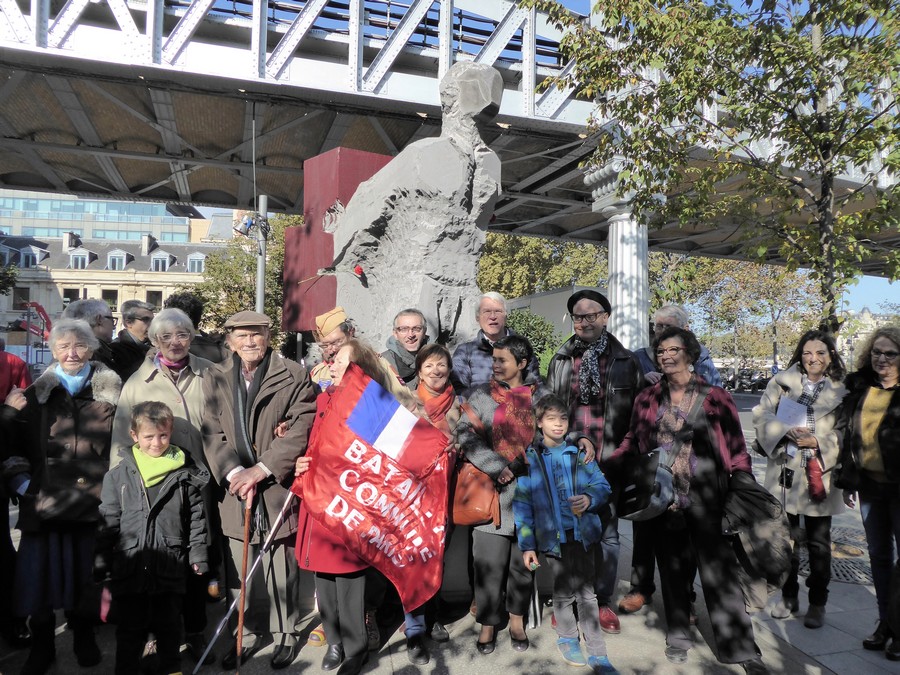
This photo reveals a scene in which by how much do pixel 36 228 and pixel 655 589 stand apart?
103 metres

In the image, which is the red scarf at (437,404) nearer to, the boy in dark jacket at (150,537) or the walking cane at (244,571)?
the walking cane at (244,571)

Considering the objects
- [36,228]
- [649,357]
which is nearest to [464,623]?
[649,357]

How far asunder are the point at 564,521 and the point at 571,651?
0.68 m

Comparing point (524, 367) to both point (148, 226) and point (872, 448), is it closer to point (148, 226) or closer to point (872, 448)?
point (872, 448)

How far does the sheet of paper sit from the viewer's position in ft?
12.3

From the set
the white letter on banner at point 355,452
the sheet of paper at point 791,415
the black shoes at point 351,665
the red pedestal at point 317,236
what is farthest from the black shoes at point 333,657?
the red pedestal at point 317,236

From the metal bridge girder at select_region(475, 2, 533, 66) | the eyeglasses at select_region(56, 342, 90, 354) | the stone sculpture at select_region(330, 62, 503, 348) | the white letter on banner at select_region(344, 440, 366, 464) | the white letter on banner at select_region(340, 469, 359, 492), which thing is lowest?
the white letter on banner at select_region(340, 469, 359, 492)

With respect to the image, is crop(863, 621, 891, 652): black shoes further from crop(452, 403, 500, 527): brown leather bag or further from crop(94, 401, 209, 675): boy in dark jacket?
crop(94, 401, 209, 675): boy in dark jacket

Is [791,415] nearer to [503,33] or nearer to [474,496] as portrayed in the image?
[474,496]

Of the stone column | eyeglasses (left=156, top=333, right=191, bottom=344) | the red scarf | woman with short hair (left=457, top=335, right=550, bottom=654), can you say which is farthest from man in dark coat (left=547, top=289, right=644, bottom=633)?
the stone column

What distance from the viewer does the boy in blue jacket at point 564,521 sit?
10.2ft

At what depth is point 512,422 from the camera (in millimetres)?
3285

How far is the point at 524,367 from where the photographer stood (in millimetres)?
3525

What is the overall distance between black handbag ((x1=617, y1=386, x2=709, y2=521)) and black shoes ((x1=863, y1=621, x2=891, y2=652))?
4.85 ft
